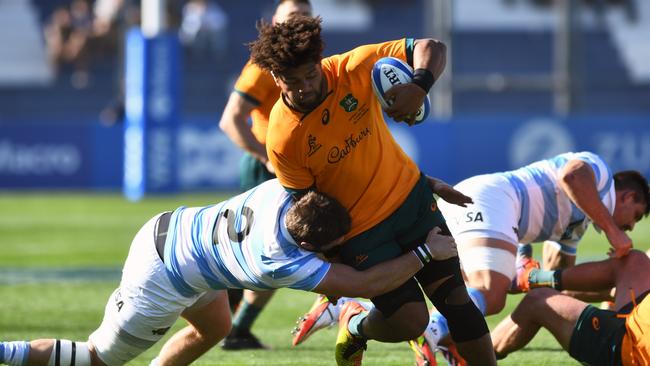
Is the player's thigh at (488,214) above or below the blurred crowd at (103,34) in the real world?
above

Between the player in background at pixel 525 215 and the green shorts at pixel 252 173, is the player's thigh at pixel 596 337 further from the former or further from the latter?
the green shorts at pixel 252 173

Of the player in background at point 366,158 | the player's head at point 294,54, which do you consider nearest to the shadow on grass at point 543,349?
the player in background at point 366,158

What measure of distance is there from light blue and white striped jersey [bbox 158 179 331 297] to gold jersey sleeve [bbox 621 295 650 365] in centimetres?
146

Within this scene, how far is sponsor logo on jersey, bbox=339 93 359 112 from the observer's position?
18.2 ft

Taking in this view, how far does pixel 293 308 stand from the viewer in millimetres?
9633

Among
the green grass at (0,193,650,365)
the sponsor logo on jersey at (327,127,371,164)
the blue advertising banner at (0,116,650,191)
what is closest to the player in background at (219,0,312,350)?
the green grass at (0,193,650,365)

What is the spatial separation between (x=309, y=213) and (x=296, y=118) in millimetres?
469

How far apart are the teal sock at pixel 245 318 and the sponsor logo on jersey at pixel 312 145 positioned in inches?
97.6

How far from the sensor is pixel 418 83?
17.7ft

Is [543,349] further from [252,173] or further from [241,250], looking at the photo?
[241,250]

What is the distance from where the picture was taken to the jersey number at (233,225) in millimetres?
5457

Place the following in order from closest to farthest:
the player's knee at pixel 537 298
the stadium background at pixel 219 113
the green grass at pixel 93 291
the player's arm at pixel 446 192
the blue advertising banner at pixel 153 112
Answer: the player's arm at pixel 446 192, the player's knee at pixel 537 298, the green grass at pixel 93 291, the stadium background at pixel 219 113, the blue advertising banner at pixel 153 112

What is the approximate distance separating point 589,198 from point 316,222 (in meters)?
1.82

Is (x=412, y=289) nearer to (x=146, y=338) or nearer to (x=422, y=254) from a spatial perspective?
(x=422, y=254)
